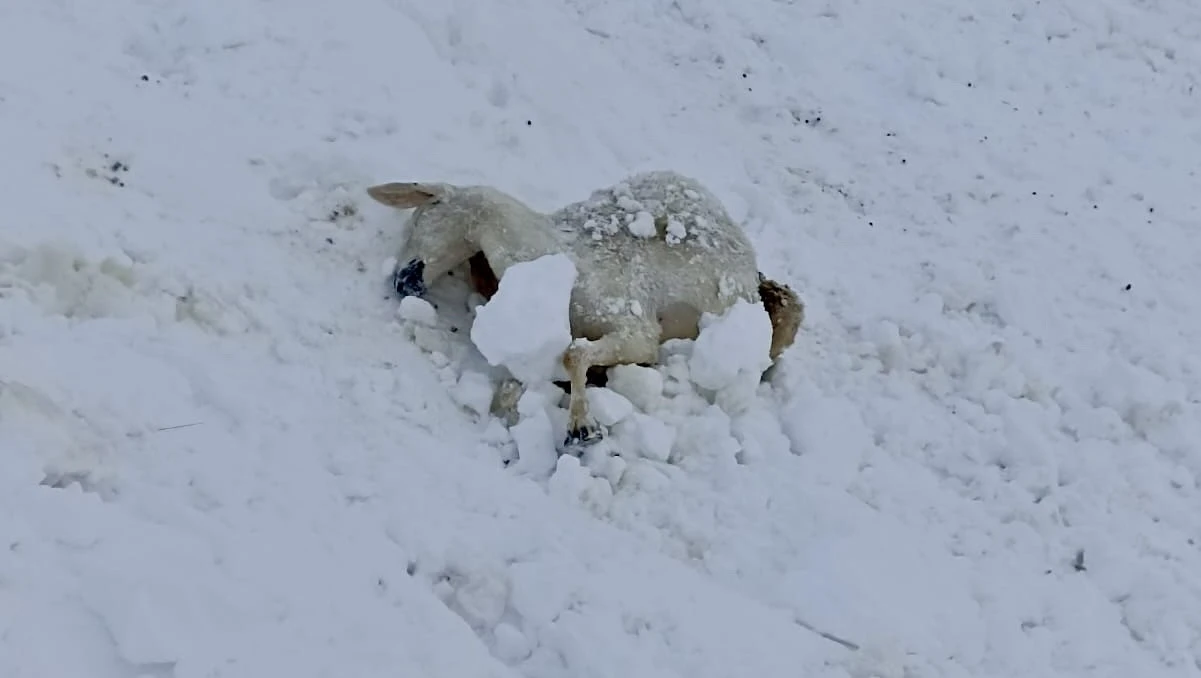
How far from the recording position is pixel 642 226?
557 centimetres

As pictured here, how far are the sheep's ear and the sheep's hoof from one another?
1.72m

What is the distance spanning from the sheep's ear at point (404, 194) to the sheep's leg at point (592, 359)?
1296 mm

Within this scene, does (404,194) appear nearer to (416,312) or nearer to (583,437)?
(416,312)

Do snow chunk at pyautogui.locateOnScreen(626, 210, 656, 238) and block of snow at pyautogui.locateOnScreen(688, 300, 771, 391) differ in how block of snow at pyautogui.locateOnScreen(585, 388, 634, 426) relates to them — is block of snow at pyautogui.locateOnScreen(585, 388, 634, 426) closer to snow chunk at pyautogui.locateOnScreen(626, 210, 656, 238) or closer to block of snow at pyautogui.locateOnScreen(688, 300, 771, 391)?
block of snow at pyautogui.locateOnScreen(688, 300, 771, 391)

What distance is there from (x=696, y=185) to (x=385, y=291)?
1763mm

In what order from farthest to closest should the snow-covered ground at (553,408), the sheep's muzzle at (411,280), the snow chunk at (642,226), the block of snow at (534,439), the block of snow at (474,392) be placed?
1. the snow chunk at (642,226)
2. the sheep's muzzle at (411,280)
3. the block of snow at (474,392)
4. the block of snow at (534,439)
5. the snow-covered ground at (553,408)

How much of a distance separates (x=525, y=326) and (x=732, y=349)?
0.97 m

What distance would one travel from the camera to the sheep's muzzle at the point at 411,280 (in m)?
5.39

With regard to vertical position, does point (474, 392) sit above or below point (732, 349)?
below

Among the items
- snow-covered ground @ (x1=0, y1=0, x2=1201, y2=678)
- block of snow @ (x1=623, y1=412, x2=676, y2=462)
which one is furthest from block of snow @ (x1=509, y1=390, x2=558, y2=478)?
block of snow @ (x1=623, y1=412, x2=676, y2=462)

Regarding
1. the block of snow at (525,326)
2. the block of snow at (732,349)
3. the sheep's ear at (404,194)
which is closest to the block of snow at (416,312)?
the block of snow at (525,326)

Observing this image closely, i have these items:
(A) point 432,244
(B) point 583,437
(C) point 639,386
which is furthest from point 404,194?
(B) point 583,437

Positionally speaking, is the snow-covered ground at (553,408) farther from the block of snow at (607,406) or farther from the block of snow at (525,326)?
the block of snow at (525,326)

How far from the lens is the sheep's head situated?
17.8 feet
